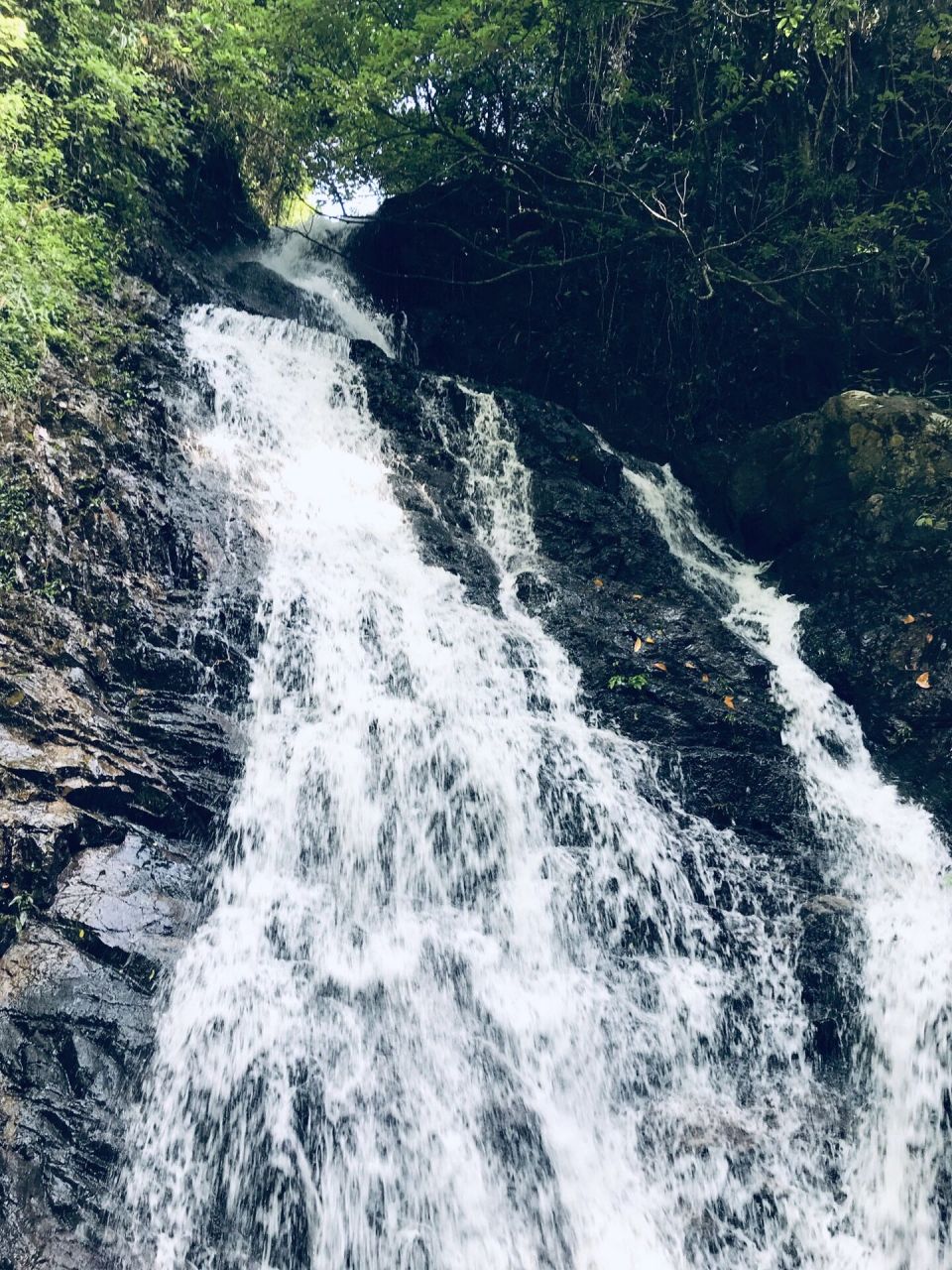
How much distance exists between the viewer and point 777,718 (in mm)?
6926

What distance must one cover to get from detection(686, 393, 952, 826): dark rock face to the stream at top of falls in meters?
0.49

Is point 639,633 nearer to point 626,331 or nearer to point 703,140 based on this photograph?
point 626,331

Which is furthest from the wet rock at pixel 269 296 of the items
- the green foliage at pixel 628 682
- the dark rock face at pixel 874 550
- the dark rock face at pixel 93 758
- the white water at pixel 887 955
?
the white water at pixel 887 955

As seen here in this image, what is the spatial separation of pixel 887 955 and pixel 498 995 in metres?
2.60

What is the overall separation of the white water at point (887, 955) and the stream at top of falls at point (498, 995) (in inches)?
0.7

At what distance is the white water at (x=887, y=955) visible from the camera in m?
4.41

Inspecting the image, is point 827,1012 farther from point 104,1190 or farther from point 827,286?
point 827,286

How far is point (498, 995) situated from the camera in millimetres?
4863

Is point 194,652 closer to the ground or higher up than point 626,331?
closer to the ground

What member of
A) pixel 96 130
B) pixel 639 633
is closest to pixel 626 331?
pixel 639 633

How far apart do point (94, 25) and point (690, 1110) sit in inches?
492

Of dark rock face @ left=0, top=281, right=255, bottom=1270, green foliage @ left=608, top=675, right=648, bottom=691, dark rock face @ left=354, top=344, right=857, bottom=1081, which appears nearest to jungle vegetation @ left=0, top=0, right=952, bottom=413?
dark rock face @ left=354, top=344, right=857, bottom=1081

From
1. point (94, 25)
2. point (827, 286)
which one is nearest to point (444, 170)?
point (94, 25)

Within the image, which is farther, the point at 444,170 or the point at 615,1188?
the point at 444,170
